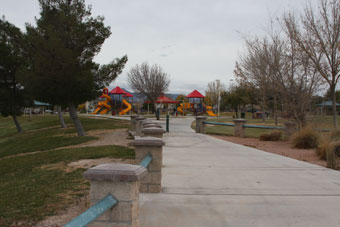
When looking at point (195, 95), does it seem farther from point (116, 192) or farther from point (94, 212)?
point (94, 212)

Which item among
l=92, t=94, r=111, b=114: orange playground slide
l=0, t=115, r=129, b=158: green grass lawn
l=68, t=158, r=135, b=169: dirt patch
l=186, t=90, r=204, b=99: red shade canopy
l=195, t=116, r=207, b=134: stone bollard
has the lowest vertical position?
l=0, t=115, r=129, b=158: green grass lawn

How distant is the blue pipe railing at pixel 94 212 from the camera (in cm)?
225

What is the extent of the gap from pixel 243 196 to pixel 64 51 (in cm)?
1363

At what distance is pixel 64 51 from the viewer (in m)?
16.5

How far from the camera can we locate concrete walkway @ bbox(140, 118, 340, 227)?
4.39 meters

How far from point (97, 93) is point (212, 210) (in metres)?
16.2

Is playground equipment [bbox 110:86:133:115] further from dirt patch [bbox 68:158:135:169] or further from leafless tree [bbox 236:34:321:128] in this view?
dirt patch [bbox 68:158:135:169]

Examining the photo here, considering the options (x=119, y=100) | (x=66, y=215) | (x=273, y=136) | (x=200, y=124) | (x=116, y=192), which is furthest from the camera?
(x=119, y=100)

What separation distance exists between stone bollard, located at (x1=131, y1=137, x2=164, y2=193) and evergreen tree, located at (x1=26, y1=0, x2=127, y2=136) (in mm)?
12515

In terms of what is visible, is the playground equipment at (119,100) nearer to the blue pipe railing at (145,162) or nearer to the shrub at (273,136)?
the shrub at (273,136)

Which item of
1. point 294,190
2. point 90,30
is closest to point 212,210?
point 294,190

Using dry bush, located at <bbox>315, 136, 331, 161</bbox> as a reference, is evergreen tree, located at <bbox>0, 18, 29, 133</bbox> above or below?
above

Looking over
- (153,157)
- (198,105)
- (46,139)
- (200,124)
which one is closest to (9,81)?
(46,139)

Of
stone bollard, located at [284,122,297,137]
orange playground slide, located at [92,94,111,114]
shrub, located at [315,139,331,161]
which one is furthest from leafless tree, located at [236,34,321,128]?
orange playground slide, located at [92,94,111,114]
